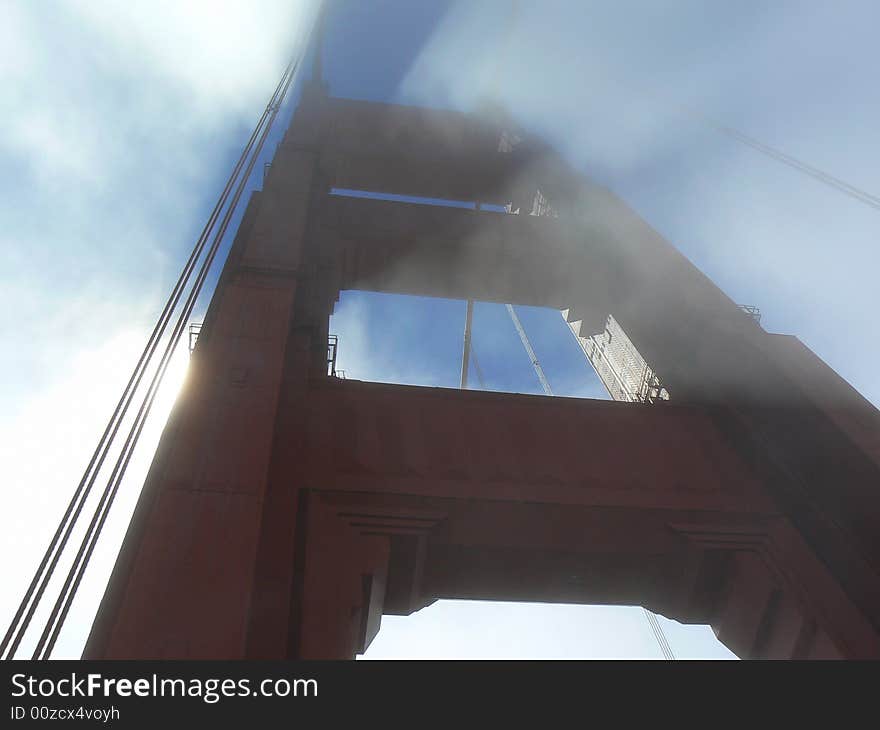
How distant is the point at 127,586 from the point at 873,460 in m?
7.18

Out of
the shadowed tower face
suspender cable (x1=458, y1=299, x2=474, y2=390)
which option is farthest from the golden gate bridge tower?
suspender cable (x1=458, y1=299, x2=474, y2=390)

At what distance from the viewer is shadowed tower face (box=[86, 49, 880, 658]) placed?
14.9 ft

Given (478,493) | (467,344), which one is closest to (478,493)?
(478,493)

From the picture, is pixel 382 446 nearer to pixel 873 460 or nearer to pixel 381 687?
pixel 381 687

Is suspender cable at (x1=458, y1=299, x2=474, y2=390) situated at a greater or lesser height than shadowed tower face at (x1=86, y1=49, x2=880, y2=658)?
greater

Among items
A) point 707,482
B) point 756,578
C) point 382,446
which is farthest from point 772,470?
point 382,446

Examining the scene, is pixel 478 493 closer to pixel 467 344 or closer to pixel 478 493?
pixel 478 493

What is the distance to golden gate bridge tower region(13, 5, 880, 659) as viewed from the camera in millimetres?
4551

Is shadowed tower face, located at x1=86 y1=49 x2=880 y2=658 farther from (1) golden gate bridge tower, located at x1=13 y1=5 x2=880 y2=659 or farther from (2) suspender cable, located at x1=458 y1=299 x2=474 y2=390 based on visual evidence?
(2) suspender cable, located at x1=458 y1=299 x2=474 y2=390

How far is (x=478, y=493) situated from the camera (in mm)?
6133

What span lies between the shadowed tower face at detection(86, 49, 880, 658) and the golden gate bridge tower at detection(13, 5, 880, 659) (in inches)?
0.9

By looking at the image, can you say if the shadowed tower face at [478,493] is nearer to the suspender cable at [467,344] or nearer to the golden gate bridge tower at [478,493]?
the golden gate bridge tower at [478,493]

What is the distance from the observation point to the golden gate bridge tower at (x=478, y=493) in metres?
4.55

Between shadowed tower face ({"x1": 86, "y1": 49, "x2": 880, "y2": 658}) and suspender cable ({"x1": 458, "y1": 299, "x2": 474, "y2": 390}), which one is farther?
suspender cable ({"x1": 458, "y1": 299, "x2": 474, "y2": 390})
